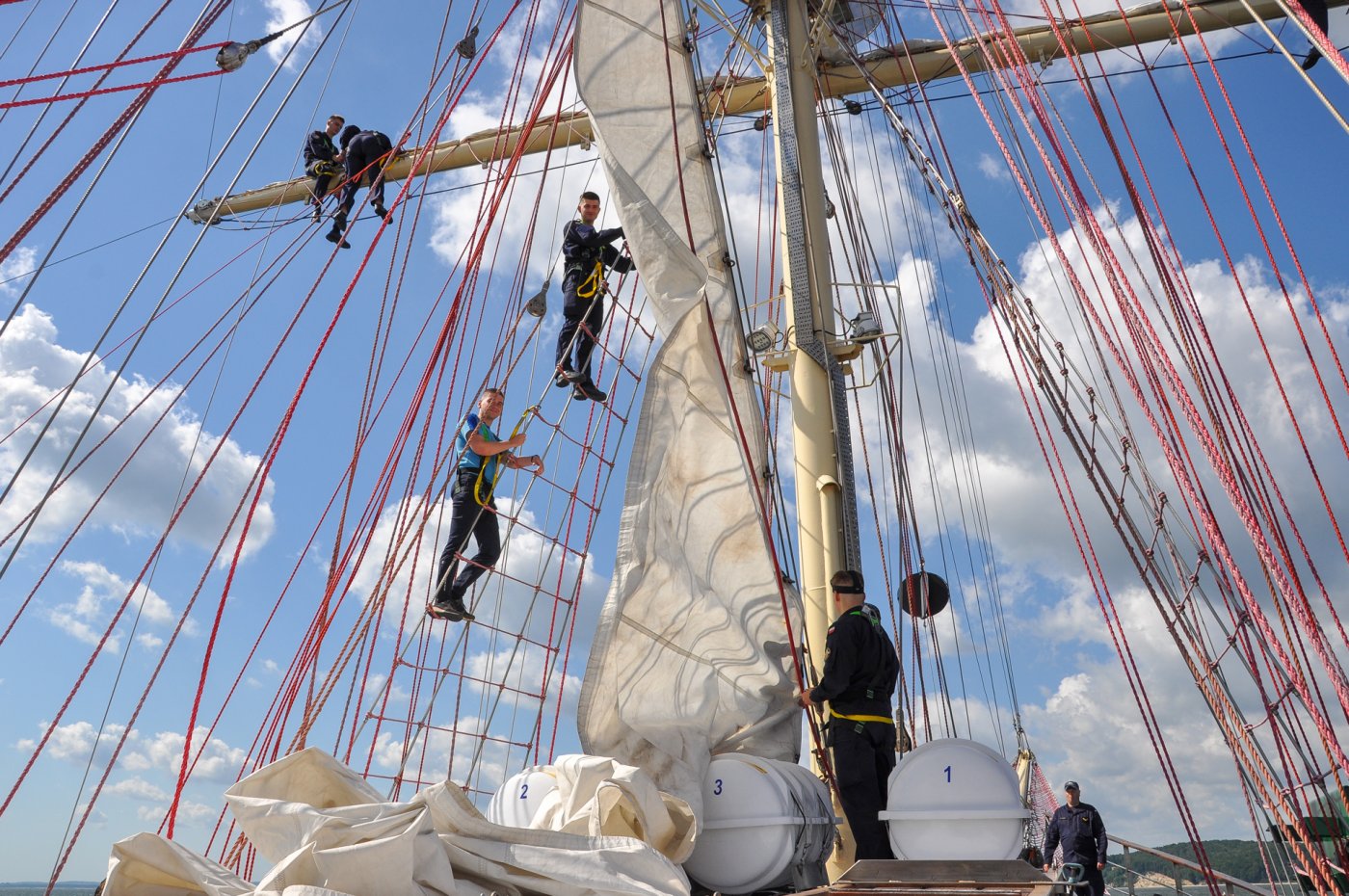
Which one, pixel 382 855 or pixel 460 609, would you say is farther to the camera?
pixel 460 609

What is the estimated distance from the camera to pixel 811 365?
773 centimetres

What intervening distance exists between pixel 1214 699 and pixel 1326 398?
201 centimetres

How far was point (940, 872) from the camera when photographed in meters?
3.92

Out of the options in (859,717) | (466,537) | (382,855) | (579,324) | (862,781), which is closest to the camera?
(382,855)

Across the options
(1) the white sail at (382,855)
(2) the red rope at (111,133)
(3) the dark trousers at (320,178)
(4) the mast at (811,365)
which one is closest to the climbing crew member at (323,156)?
(3) the dark trousers at (320,178)

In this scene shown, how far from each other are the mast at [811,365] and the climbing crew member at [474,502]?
1823 mm

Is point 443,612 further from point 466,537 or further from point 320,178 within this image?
point 320,178

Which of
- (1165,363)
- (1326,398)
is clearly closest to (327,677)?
(1165,363)

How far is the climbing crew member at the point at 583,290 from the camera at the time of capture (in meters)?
7.50

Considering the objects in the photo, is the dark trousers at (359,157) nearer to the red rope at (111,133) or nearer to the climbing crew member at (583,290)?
the climbing crew member at (583,290)

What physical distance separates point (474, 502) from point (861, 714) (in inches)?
113

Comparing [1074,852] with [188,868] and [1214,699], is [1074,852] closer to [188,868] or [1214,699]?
[1214,699]

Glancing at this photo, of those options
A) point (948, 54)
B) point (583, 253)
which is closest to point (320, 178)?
point (583, 253)

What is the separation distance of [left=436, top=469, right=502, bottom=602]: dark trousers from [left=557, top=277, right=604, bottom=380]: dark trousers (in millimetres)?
1151
